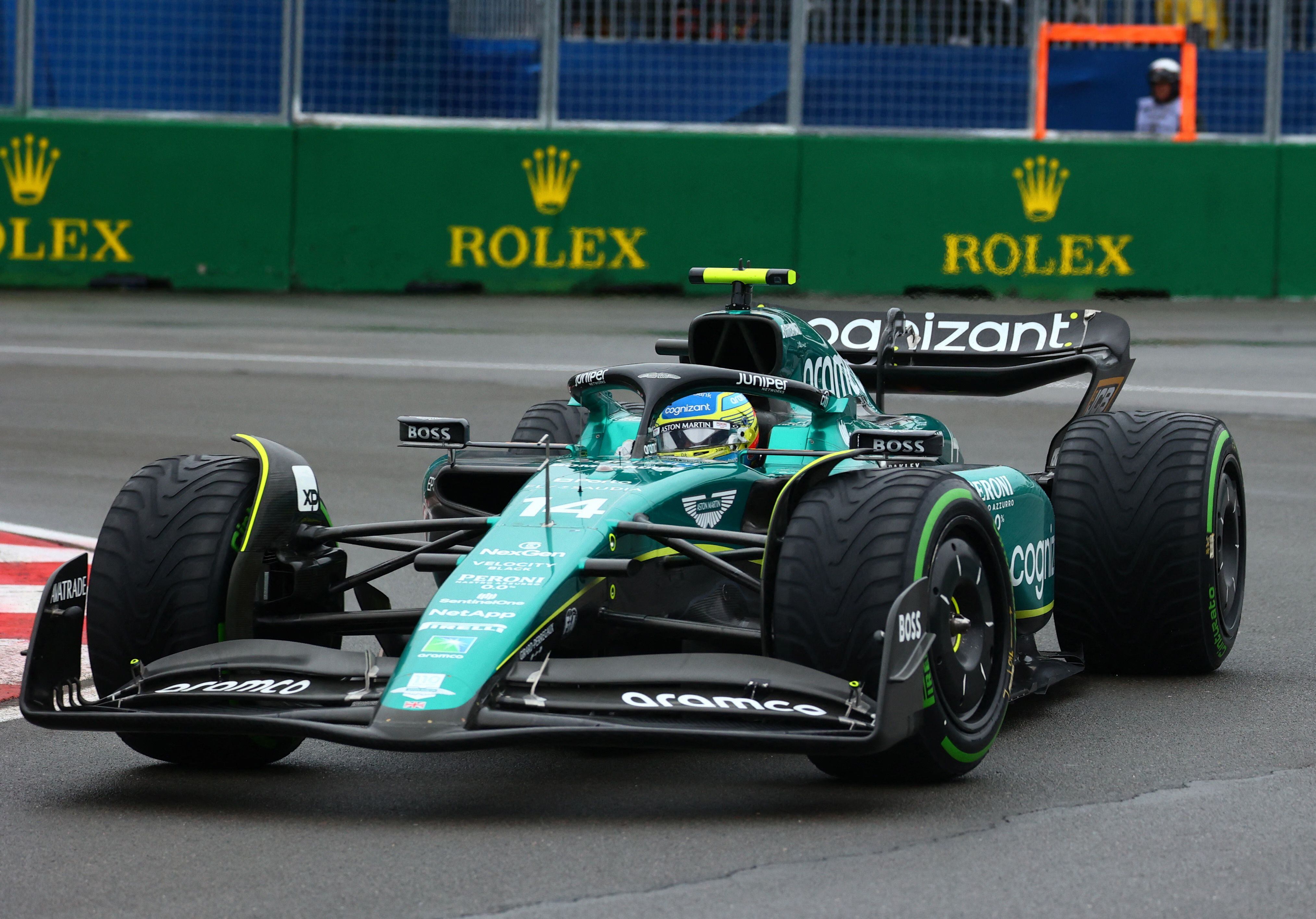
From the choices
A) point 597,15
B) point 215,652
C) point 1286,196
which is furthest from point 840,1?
point 215,652

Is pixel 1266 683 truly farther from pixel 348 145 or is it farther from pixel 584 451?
pixel 348 145

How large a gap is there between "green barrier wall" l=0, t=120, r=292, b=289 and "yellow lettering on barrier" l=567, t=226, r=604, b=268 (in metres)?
2.62

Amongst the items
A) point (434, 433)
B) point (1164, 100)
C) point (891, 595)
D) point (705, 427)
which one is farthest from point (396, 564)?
point (1164, 100)

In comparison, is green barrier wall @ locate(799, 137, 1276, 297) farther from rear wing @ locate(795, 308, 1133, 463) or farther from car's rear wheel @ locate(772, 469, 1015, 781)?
car's rear wheel @ locate(772, 469, 1015, 781)

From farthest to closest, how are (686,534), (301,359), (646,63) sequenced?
(646,63) < (301,359) < (686,534)

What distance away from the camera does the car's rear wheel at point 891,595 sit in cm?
506

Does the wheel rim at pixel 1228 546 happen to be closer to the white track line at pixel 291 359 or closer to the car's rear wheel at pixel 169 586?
the car's rear wheel at pixel 169 586

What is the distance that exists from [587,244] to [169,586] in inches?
500

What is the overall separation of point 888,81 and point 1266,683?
11819 mm

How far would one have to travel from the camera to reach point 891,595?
5047mm

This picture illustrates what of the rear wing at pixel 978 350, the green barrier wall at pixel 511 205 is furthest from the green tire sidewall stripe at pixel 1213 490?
the green barrier wall at pixel 511 205

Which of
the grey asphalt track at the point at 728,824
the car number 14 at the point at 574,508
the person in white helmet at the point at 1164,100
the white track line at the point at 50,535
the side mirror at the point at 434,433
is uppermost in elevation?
the person in white helmet at the point at 1164,100

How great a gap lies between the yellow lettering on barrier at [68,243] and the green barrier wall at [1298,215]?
425 inches

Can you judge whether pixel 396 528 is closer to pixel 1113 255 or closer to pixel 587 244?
pixel 587 244
